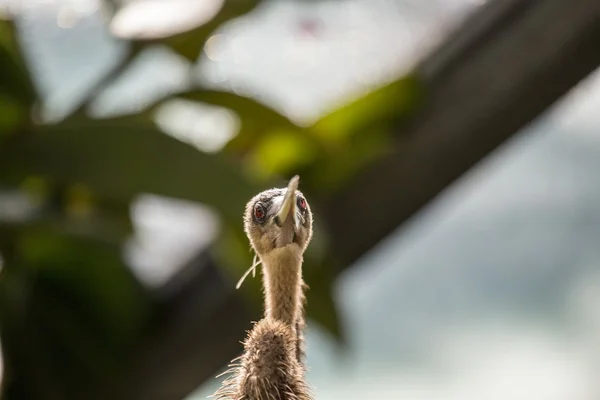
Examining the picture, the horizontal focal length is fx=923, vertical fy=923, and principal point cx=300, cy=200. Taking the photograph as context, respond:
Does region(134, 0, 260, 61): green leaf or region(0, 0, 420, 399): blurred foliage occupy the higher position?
region(134, 0, 260, 61): green leaf

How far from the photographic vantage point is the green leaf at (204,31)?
118cm

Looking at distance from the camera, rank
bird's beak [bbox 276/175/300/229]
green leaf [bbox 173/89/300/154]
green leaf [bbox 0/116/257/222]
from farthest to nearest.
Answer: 1. green leaf [bbox 173/89/300/154]
2. green leaf [bbox 0/116/257/222]
3. bird's beak [bbox 276/175/300/229]

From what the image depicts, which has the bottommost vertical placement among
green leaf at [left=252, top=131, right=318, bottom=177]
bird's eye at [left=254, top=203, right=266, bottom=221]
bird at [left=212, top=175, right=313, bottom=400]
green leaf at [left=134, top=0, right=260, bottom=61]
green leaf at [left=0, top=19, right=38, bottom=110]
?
bird at [left=212, top=175, right=313, bottom=400]

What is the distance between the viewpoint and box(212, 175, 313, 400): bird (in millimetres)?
325

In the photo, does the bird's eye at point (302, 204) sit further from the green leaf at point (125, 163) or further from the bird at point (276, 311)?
the green leaf at point (125, 163)

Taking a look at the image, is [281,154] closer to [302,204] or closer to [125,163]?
[125,163]

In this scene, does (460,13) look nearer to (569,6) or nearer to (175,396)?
(569,6)

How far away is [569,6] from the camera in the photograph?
1.06 metres

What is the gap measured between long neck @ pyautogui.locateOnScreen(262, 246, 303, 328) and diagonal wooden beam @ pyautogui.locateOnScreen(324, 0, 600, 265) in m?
0.73

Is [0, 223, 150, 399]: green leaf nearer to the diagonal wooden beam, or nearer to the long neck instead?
the diagonal wooden beam

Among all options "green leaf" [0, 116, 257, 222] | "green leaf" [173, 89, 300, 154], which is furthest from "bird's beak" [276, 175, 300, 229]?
"green leaf" [173, 89, 300, 154]

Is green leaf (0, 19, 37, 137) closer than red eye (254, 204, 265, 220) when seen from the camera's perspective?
No

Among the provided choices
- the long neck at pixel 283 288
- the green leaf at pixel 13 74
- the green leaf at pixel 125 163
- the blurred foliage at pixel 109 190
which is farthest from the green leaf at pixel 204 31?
the long neck at pixel 283 288

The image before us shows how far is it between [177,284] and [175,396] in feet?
0.59
